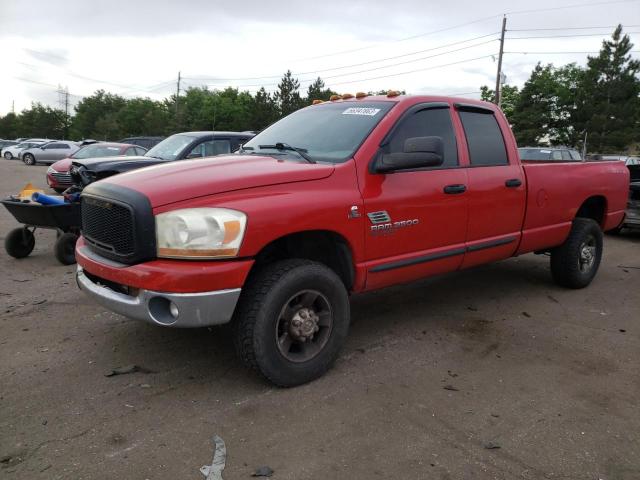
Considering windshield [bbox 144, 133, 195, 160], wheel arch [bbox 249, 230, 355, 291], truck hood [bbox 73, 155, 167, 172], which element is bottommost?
wheel arch [bbox 249, 230, 355, 291]

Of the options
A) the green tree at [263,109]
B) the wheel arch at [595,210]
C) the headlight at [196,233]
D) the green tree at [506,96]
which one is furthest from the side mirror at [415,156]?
the green tree at [506,96]

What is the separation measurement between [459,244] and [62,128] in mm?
106970

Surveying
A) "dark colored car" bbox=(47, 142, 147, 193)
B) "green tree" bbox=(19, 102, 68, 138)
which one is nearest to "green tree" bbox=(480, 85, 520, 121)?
"dark colored car" bbox=(47, 142, 147, 193)

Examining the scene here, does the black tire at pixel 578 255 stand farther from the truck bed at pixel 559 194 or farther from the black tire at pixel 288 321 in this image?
the black tire at pixel 288 321

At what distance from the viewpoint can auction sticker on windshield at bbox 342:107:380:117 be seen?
4059mm

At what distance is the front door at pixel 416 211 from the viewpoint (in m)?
3.69

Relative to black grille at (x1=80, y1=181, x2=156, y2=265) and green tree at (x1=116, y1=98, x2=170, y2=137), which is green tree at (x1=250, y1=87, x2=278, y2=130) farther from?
black grille at (x1=80, y1=181, x2=156, y2=265)

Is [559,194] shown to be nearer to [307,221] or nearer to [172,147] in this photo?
[307,221]

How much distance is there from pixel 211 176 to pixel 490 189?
2.51 meters

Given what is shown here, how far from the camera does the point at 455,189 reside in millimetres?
4195

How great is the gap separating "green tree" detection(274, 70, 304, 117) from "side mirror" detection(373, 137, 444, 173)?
161 ft

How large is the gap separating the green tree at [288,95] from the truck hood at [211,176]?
49110mm

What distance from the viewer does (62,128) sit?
97188 mm

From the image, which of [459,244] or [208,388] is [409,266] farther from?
[208,388]
